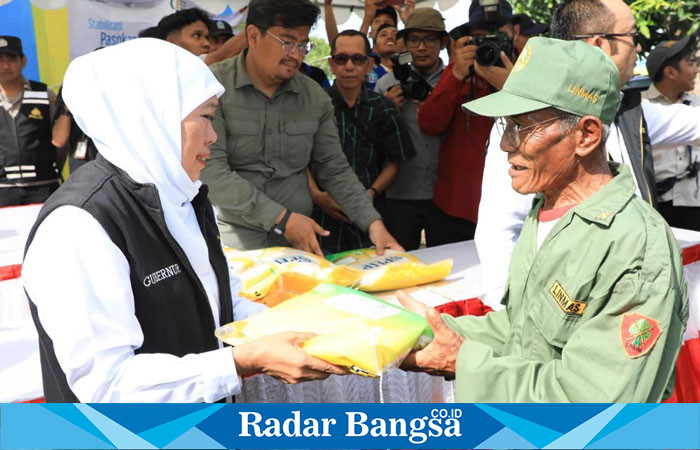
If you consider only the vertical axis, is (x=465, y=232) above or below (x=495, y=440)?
below

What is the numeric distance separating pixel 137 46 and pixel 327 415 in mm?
873

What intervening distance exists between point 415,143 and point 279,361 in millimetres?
2558

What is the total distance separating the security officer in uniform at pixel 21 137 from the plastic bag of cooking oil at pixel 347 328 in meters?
3.47

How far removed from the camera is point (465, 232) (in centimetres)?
332

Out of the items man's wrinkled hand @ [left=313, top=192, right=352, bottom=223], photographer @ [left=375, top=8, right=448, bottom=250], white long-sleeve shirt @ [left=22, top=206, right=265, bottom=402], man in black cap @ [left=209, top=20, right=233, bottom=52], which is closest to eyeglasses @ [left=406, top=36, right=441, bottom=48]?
photographer @ [left=375, top=8, right=448, bottom=250]

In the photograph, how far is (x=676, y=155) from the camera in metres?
3.84

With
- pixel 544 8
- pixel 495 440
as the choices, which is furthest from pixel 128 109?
pixel 544 8

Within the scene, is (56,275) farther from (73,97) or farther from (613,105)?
(613,105)

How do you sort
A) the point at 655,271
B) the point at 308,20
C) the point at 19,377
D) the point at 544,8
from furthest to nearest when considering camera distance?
the point at 544,8, the point at 308,20, the point at 19,377, the point at 655,271

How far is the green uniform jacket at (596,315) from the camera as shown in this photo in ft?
3.66

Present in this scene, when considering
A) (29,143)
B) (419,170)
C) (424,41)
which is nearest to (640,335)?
(419,170)

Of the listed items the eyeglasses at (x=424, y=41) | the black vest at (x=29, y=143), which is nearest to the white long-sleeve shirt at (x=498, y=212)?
the eyeglasses at (x=424, y=41)

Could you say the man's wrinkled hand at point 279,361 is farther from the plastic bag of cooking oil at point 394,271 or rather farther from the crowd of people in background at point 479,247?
the plastic bag of cooking oil at point 394,271

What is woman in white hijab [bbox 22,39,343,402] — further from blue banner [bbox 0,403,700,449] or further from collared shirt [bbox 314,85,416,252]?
collared shirt [bbox 314,85,416,252]
